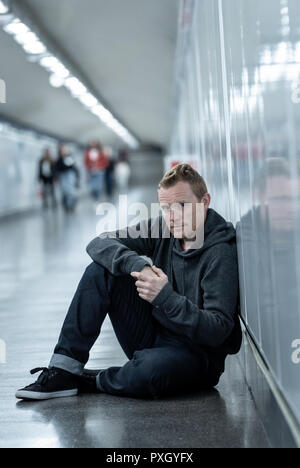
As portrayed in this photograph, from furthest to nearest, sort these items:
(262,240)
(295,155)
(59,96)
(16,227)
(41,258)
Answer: (59,96)
(16,227)
(41,258)
(262,240)
(295,155)

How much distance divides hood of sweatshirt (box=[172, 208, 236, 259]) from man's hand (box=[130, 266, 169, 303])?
0.31 meters

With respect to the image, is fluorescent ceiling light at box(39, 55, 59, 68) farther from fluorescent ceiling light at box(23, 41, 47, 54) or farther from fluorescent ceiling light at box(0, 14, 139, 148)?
fluorescent ceiling light at box(23, 41, 47, 54)

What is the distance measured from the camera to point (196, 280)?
386 cm

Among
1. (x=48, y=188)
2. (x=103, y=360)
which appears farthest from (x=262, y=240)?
(x=48, y=188)

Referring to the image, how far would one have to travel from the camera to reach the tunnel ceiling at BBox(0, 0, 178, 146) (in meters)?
12.1

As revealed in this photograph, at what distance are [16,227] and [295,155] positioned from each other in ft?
59.7

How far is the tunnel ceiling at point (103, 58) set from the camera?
12.1 meters

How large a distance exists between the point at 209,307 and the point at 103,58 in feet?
46.8

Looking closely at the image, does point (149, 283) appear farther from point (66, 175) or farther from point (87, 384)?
point (66, 175)

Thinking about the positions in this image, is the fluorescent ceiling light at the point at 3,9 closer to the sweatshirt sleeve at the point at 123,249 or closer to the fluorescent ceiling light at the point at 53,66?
the fluorescent ceiling light at the point at 53,66

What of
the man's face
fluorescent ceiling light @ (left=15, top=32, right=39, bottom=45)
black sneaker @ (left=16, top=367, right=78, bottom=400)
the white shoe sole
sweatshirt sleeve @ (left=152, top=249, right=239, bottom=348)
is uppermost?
fluorescent ceiling light @ (left=15, top=32, right=39, bottom=45)

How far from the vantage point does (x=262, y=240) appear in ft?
10.6

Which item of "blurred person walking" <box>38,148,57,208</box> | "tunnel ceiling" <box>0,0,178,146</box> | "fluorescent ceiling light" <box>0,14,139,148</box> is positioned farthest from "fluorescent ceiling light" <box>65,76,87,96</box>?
"blurred person walking" <box>38,148,57,208</box>

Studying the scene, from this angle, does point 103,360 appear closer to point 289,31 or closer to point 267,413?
point 267,413
